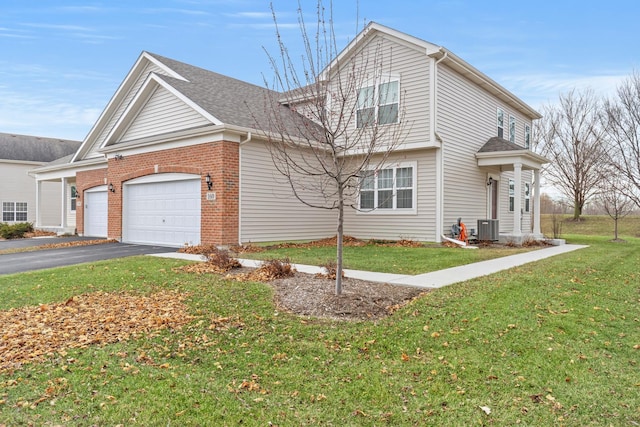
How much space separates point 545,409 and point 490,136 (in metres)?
16.5

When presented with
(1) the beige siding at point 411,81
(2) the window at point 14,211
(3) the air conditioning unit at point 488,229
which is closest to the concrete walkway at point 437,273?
(3) the air conditioning unit at point 488,229

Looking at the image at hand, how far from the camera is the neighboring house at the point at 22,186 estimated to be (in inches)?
1184

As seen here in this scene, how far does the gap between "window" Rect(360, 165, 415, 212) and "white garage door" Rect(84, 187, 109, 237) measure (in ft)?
38.6

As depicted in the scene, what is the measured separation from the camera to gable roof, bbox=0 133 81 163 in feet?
100

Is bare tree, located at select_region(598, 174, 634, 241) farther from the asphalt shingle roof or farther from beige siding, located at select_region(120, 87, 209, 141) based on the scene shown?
beige siding, located at select_region(120, 87, 209, 141)

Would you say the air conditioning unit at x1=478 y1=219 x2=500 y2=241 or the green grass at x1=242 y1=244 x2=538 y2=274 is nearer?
the green grass at x1=242 y1=244 x2=538 y2=274

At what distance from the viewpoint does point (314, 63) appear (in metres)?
6.77

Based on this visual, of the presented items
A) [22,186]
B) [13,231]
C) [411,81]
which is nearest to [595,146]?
[411,81]

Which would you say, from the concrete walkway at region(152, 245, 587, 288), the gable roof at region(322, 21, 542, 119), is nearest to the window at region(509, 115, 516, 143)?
the gable roof at region(322, 21, 542, 119)

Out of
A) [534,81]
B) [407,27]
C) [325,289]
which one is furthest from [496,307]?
[534,81]

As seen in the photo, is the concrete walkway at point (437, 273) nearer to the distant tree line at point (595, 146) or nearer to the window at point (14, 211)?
the distant tree line at point (595, 146)

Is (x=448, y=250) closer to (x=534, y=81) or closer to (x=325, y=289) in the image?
(x=325, y=289)

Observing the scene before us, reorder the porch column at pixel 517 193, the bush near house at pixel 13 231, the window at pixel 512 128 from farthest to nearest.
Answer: the bush near house at pixel 13 231
the window at pixel 512 128
the porch column at pixel 517 193

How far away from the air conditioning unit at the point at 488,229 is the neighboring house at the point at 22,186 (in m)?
28.1
